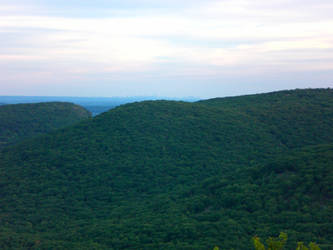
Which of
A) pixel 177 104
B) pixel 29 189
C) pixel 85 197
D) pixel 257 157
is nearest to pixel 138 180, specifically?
pixel 85 197

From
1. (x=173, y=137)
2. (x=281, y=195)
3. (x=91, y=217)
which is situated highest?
(x=173, y=137)

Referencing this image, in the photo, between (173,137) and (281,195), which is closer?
(281,195)

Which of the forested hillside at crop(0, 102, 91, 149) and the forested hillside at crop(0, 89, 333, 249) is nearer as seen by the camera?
the forested hillside at crop(0, 89, 333, 249)

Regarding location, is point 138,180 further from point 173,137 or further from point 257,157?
point 257,157

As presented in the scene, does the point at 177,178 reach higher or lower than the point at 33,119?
lower

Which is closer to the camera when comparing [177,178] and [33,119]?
[177,178]
